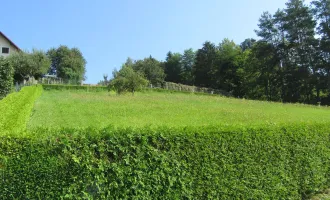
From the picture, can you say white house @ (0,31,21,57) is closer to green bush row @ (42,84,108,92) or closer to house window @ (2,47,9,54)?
house window @ (2,47,9,54)

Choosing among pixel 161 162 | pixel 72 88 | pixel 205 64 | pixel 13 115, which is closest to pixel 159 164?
pixel 161 162

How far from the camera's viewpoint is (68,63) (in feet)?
236

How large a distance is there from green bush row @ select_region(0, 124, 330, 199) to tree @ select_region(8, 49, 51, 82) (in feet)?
144

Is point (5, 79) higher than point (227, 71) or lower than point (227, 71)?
lower

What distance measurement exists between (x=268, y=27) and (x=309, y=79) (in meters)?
12.5

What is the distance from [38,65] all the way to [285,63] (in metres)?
40.1

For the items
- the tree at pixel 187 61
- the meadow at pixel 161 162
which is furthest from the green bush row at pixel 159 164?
the tree at pixel 187 61

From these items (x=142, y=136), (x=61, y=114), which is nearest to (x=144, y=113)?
(x=61, y=114)

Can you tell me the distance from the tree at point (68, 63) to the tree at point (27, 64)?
2045 cm

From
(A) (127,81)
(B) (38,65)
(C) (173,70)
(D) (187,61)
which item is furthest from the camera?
(D) (187,61)

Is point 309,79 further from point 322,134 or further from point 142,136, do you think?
point 142,136

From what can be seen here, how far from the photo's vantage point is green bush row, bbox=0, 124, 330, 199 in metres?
4.54

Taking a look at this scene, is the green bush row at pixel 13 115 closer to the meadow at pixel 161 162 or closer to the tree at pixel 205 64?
the meadow at pixel 161 162

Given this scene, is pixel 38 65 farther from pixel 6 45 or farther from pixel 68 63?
pixel 68 63
